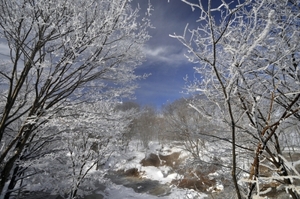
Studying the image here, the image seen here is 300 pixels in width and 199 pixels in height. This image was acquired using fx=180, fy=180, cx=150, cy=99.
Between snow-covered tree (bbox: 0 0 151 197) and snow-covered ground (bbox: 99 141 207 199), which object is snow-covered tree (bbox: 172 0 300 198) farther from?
snow-covered ground (bbox: 99 141 207 199)

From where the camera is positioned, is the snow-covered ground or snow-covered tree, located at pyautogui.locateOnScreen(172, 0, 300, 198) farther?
the snow-covered ground

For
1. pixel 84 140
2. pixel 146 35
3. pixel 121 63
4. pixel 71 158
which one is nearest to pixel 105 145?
pixel 84 140

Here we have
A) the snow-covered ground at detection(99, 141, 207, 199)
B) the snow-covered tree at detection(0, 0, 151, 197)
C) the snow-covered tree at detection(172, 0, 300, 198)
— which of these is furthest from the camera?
the snow-covered ground at detection(99, 141, 207, 199)

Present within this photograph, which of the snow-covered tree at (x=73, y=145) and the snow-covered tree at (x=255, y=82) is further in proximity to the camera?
the snow-covered tree at (x=73, y=145)

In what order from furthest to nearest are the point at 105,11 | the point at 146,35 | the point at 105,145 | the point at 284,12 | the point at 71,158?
the point at 105,145
the point at 71,158
the point at 146,35
the point at 105,11
the point at 284,12

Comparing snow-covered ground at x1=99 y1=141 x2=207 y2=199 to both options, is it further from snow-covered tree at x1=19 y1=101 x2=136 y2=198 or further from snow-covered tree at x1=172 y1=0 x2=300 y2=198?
snow-covered tree at x1=172 y1=0 x2=300 y2=198

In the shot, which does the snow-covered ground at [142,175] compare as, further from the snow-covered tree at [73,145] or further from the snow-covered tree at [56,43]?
the snow-covered tree at [56,43]

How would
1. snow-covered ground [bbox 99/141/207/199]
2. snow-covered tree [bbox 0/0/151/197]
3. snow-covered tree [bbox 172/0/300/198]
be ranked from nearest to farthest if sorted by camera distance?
1. snow-covered tree [bbox 172/0/300/198]
2. snow-covered tree [bbox 0/0/151/197]
3. snow-covered ground [bbox 99/141/207/199]

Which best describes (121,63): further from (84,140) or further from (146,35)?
(84,140)

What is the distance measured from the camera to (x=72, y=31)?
3.45m

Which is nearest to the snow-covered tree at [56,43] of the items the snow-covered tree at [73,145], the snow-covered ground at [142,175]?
the snow-covered tree at [73,145]

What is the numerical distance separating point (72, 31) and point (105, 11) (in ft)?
2.60

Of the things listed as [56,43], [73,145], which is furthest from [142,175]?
[56,43]

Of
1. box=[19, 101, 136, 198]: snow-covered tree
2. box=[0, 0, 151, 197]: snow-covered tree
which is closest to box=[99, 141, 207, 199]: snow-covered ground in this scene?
box=[19, 101, 136, 198]: snow-covered tree
